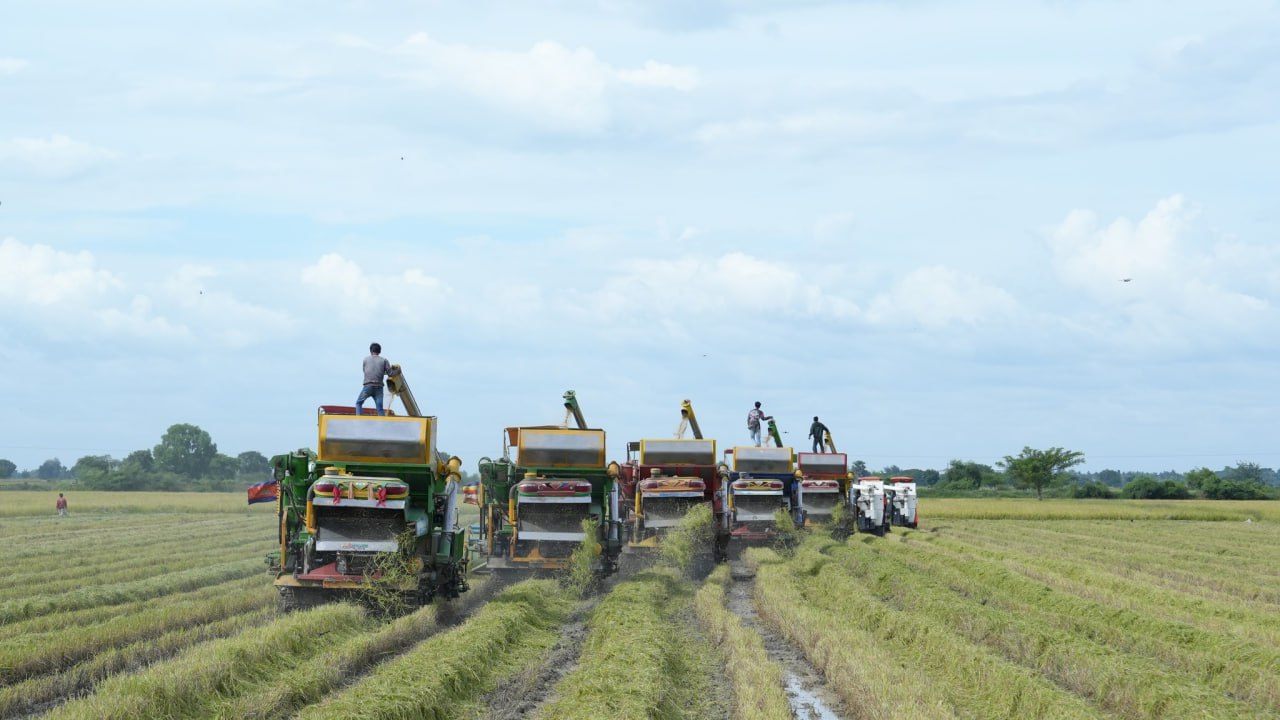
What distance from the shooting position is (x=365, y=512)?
56.7 ft

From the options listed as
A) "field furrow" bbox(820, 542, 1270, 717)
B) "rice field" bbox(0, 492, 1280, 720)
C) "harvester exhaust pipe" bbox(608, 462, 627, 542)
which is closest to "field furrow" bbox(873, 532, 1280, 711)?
"rice field" bbox(0, 492, 1280, 720)

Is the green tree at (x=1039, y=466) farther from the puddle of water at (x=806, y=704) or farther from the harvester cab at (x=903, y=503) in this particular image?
the puddle of water at (x=806, y=704)

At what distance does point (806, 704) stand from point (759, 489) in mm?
18337

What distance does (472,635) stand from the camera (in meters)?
14.2

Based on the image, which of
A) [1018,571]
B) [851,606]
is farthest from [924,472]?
[851,606]

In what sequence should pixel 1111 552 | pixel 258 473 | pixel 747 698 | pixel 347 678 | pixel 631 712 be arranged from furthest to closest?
pixel 258 473, pixel 1111 552, pixel 347 678, pixel 747 698, pixel 631 712

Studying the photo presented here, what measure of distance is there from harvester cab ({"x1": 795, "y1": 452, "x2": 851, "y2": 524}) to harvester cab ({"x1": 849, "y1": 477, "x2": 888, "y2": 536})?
2.70ft

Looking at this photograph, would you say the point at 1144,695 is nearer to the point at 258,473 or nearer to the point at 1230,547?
the point at 1230,547

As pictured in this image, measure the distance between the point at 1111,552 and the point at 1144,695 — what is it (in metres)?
22.2

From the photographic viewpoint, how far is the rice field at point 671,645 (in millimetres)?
11016

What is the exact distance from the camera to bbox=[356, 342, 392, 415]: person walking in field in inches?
723

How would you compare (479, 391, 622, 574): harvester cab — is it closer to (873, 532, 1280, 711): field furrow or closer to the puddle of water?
(873, 532, 1280, 711): field furrow

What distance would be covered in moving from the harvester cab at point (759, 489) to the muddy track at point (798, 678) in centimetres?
1025

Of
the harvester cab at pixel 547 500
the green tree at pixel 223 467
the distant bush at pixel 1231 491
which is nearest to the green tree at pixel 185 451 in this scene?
the green tree at pixel 223 467
